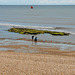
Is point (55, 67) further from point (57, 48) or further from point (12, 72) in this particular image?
point (57, 48)

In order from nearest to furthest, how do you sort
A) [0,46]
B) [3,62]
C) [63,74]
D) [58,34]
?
[63,74] → [3,62] → [0,46] → [58,34]

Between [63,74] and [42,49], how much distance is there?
42.3 ft

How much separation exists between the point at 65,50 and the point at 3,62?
12590 millimetres

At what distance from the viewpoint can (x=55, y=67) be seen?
72.5ft

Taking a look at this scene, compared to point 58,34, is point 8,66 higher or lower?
lower

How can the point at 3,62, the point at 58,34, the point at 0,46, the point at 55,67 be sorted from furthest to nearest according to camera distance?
the point at 58,34
the point at 0,46
the point at 3,62
the point at 55,67

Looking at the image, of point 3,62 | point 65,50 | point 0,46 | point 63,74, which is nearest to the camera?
point 63,74

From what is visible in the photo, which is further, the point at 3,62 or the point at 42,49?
the point at 42,49

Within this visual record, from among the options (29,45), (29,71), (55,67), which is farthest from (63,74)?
(29,45)

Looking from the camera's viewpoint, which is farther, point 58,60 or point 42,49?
point 42,49

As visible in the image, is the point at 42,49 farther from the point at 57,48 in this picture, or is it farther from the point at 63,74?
the point at 63,74

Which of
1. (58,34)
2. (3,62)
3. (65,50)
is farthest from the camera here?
(58,34)

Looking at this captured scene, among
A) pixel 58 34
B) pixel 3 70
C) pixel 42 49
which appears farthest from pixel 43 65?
pixel 58 34

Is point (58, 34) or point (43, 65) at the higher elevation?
point (58, 34)
